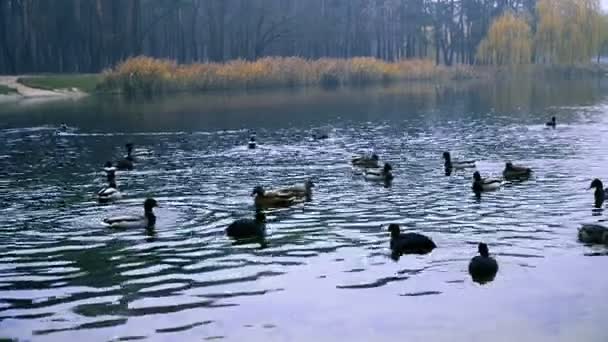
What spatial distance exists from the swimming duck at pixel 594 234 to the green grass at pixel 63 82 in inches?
2352

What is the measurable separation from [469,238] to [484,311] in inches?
161

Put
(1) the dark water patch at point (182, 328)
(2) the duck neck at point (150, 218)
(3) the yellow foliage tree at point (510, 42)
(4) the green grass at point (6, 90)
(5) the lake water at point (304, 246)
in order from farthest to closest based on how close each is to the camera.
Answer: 1. (3) the yellow foliage tree at point (510, 42)
2. (4) the green grass at point (6, 90)
3. (2) the duck neck at point (150, 218)
4. (5) the lake water at point (304, 246)
5. (1) the dark water patch at point (182, 328)

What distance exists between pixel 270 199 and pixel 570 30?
75.0 m

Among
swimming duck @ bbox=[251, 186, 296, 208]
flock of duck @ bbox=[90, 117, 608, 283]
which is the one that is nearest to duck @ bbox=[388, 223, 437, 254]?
flock of duck @ bbox=[90, 117, 608, 283]

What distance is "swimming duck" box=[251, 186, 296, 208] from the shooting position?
19250mm

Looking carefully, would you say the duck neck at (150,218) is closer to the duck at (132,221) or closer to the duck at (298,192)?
the duck at (132,221)

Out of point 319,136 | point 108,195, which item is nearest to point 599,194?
point 108,195

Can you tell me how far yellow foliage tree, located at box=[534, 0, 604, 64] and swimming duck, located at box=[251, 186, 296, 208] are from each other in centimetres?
7379

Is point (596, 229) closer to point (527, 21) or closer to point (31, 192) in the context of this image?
point (31, 192)

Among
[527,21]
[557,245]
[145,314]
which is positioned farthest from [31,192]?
[527,21]

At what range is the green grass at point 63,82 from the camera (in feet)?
234

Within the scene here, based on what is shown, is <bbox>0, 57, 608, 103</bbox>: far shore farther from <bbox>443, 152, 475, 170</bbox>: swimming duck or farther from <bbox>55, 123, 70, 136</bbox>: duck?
<bbox>443, 152, 475, 170</bbox>: swimming duck

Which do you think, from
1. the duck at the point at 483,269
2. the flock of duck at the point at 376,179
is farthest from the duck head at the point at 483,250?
the duck at the point at 483,269

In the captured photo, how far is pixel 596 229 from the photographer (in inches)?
585
